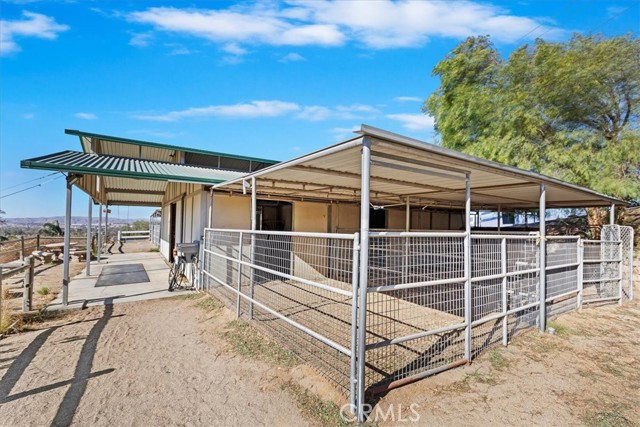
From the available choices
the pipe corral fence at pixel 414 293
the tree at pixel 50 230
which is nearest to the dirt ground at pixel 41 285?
the pipe corral fence at pixel 414 293

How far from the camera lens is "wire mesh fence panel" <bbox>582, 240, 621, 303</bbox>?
589 centimetres

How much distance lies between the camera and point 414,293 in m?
4.81

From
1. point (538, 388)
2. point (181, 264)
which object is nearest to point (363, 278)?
point (538, 388)

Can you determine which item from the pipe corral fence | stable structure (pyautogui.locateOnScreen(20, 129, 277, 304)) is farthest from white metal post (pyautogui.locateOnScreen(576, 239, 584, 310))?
stable structure (pyautogui.locateOnScreen(20, 129, 277, 304))

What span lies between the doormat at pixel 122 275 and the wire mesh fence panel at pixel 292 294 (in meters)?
2.70

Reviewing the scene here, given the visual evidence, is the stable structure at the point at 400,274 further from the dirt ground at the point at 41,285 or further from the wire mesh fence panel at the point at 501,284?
the dirt ground at the point at 41,285

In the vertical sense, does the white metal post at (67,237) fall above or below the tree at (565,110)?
below

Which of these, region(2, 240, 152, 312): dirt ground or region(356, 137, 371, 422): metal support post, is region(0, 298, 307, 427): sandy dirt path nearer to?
region(356, 137, 371, 422): metal support post

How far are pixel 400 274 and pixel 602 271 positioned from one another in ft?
15.8

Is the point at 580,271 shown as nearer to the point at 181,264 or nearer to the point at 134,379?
the point at 134,379

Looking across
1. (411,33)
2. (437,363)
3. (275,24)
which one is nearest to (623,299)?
(437,363)

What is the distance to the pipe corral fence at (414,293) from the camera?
2988 mm

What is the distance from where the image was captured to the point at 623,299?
6.53 m

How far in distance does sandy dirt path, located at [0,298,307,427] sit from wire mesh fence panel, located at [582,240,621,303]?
6163 mm
